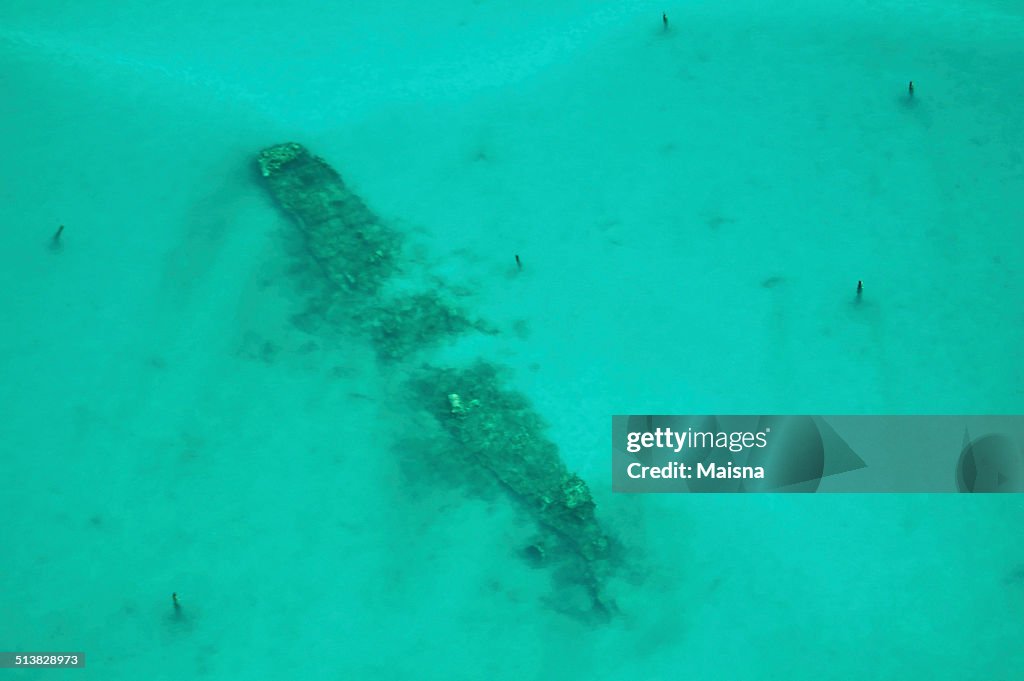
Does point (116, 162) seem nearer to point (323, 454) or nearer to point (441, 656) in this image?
point (323, 454)

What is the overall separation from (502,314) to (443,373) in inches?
49.3

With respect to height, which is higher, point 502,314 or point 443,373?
point 502,314

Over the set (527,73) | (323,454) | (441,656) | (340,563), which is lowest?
(441,656)

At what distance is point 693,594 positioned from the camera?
16781 millimetres

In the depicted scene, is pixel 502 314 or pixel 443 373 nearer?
pixel 443 373

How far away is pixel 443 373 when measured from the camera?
18.2 m

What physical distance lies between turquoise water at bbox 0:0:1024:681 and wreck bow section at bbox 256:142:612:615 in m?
0.28

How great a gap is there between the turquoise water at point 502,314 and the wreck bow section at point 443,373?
28cm

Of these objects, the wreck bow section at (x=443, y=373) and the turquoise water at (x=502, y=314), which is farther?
the wreck bow section at (x=443, y=373)

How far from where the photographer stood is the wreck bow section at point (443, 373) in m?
17.1

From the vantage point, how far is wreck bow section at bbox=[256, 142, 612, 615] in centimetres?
1709

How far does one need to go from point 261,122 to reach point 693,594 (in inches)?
383

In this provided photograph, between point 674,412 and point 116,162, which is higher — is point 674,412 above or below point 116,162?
below

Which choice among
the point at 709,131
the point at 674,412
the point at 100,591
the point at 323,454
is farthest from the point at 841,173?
the point at 100,591
